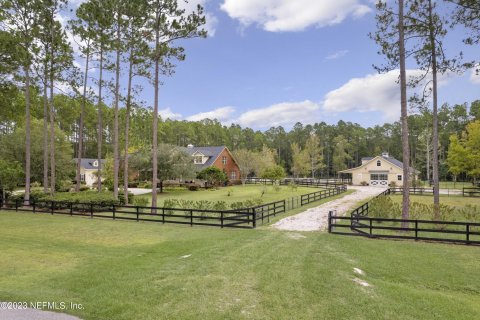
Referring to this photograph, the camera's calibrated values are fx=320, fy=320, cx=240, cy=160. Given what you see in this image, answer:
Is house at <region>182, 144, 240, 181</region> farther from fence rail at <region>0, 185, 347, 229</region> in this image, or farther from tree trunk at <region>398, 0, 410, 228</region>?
tree trunk at <region>398, 0, 410, 228</region>

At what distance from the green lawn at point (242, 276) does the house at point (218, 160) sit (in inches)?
1605

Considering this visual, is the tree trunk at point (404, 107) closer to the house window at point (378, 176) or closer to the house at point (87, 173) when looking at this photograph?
the house window at point (378, 176)

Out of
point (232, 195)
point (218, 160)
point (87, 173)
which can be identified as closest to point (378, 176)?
point (218, 160)

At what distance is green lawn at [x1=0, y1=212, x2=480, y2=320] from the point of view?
6.15 metres

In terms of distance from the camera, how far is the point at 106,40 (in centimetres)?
2288

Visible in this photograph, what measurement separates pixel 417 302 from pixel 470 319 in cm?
89

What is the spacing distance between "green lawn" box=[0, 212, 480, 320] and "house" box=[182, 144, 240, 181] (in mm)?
40763

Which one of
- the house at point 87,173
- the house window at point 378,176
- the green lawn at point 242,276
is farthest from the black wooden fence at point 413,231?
the house at point 87,173

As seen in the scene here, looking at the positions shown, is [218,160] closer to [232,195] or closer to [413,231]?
[232,195]

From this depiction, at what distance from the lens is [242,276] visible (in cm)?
787

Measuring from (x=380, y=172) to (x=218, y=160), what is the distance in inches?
1108

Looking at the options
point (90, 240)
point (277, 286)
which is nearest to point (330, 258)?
point (277, 286)

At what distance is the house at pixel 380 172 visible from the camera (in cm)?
5416

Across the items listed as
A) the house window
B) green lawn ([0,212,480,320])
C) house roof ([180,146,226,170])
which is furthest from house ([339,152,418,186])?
green lawn ([0,212,480,320])
